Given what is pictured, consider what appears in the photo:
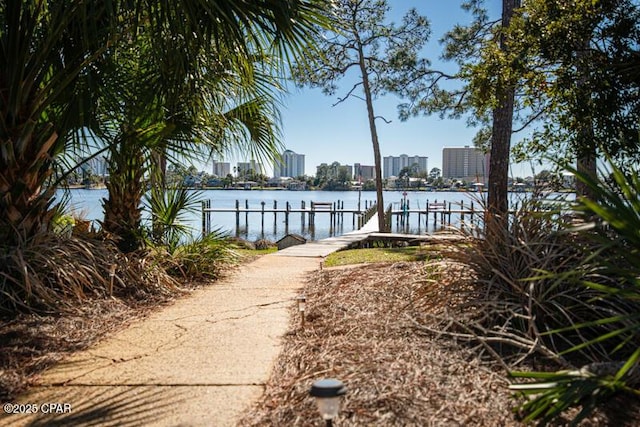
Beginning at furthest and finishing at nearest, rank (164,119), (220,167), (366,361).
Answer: (220,167)
(164,119)
(366,361)

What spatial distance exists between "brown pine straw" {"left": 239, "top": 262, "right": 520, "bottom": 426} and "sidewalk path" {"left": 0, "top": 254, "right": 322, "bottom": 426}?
0.19m

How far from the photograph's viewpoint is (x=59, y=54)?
525 centimetres

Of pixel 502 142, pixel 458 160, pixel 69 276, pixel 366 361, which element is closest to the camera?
pixel 366 361

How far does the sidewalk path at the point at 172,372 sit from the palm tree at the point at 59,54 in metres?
1.71

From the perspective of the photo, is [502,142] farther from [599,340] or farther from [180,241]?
[599,340]

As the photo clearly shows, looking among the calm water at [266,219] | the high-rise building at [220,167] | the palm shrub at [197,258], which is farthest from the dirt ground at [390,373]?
the high-rise building at [220,167]

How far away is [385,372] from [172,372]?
140 cm

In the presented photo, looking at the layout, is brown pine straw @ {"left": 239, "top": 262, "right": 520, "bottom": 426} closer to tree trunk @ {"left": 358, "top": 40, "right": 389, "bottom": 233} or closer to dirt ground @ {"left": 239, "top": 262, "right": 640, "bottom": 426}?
dirt ground @ {"left": 239, "top": 262, "right": 640, "bottom": 426}

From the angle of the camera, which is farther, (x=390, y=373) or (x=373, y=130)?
(x=373, y=130)

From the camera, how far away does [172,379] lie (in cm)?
321

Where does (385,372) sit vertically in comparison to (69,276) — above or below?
below

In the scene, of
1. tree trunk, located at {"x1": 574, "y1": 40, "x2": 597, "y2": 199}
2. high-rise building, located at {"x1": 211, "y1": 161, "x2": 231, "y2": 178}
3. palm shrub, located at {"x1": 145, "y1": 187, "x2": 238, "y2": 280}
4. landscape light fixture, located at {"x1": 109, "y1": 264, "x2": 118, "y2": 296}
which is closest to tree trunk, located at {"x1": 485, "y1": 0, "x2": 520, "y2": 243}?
tree trunk, located at {"x1": 574, "y1": 40, "x2": 597, "y2": 199}

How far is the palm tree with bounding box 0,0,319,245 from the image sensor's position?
4262mm

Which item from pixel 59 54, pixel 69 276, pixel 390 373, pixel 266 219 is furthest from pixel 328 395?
pixel 266 219
